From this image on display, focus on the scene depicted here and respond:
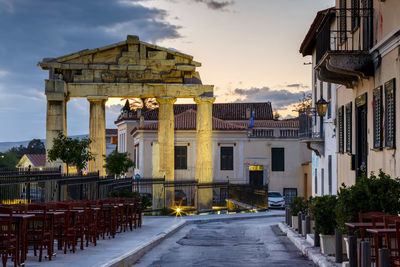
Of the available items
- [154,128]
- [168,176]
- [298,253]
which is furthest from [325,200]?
[154,128]

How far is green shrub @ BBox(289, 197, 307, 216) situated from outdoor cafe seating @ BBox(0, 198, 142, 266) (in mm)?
5712

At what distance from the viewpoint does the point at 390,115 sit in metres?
14.3

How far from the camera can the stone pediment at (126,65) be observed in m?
43.9

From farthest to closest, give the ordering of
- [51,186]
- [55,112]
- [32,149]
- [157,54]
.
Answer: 1. [32,149]
2. [157,54]
3. [55,112]
4. [51,186]

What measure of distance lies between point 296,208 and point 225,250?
23.5 feet

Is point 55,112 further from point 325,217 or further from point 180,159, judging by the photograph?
point 325,217

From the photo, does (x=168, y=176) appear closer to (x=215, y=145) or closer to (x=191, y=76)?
(x=191, y=76)

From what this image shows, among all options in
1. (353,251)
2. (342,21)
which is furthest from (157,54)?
(353,251)

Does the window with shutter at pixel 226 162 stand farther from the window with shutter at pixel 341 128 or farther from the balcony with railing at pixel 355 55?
the balcony with railing at pixel 355 55

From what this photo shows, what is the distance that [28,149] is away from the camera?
149 m

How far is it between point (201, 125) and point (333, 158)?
1874cm

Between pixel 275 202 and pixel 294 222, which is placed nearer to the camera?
pixel 294 222

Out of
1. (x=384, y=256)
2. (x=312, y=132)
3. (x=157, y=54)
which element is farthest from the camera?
(x=157, y=54)

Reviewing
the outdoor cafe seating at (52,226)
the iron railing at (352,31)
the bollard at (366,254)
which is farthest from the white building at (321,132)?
the bollard at (366,254)
